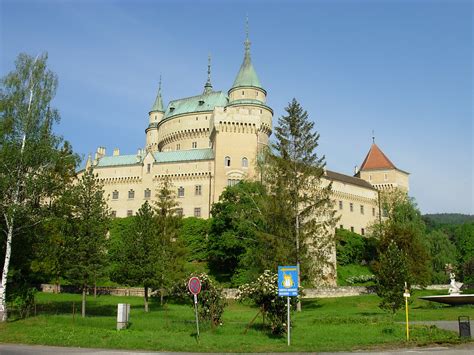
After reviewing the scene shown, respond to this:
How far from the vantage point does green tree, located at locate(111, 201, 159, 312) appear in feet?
108

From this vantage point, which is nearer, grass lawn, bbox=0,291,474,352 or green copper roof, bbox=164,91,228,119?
grass lawn, bbox=0,291,474,352

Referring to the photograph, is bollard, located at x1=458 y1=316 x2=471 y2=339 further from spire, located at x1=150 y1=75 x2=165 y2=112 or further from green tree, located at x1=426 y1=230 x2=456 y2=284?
spire, located at x1=150 y1=75 x2=165 y2=112

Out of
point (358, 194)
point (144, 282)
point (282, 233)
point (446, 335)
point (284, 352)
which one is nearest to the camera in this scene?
point (284, 352)

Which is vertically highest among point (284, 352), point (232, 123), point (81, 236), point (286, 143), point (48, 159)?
point (232, 123)

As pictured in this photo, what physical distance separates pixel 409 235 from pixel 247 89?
32.6m

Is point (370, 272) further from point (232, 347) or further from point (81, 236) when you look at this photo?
point (232, 347)

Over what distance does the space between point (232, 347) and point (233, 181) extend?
51924mm

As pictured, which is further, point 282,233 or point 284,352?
point 282,233

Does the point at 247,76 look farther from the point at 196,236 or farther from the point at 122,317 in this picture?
the point at 122,317

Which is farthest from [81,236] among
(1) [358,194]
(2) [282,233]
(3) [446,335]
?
(1) [358,194]

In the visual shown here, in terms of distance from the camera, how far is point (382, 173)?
93625mm

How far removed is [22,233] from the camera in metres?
29.1

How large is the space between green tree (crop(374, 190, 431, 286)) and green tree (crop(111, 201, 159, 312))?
1789cm

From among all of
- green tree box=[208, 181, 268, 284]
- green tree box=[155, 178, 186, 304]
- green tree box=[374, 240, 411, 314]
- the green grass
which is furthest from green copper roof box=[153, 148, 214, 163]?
green tree box=[374, 240, 411, 314]
